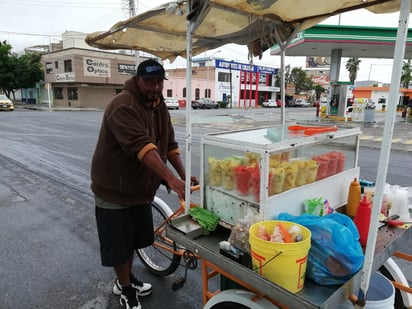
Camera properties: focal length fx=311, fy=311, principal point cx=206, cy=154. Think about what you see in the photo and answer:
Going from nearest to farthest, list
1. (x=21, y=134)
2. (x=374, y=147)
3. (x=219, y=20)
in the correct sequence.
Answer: (x=219, y=20)
(x=374, y=147)
(x=21, y=134)

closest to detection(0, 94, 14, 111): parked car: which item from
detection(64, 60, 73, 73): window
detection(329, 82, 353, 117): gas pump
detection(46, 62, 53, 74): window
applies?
detection(64, 60, 73, 73): window

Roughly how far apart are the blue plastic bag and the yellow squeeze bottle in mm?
767

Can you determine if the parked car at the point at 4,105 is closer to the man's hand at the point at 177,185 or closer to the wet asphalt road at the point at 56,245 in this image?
the wet asphalt road at the point at 56,245

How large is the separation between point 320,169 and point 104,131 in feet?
5.36

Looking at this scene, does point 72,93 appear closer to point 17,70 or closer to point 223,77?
point 17,70

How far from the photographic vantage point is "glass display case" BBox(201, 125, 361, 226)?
1932 millimetres

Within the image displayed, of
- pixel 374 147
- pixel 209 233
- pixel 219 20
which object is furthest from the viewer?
pixel 374 147

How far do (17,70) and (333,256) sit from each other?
4501cm

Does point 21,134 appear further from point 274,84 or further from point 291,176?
point 274,84

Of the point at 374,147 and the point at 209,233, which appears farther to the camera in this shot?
the point at 374,147

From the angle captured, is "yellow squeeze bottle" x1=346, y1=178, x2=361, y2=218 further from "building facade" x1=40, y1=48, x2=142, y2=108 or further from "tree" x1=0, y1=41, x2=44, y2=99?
"tree" x1=0, y1=41, x2=44, y2=99

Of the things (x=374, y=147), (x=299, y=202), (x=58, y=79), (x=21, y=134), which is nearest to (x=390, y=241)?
(x=299, y=202)

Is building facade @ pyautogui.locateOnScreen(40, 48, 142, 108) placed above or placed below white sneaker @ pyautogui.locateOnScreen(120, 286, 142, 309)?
above

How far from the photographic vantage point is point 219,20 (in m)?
2.48
